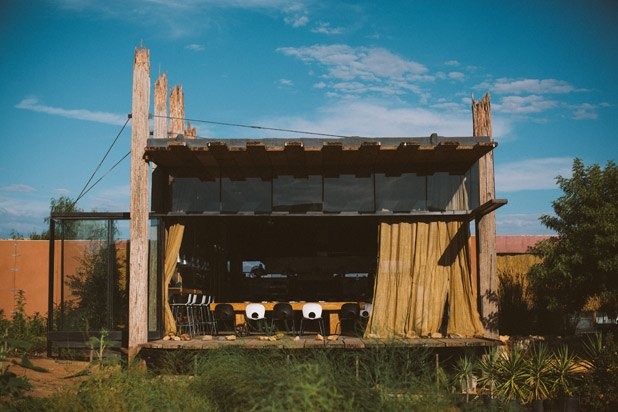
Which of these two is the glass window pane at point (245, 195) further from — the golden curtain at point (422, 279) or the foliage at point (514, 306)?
the foliage at point (514, 306)

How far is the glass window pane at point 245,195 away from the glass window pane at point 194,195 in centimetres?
16

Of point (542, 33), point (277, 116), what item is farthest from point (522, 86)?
point (277, 116)

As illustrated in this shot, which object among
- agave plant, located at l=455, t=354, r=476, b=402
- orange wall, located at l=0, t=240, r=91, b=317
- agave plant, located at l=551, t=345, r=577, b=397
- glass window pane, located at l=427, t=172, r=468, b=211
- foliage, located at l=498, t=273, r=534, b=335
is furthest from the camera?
orange wall, located at l=0, t=240, r=91, b=317

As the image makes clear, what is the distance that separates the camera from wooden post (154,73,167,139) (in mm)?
12827

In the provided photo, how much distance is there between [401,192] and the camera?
12250 millimetres

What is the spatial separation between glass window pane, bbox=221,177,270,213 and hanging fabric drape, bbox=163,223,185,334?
2.96ft

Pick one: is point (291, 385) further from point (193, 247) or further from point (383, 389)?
point (193, 247)

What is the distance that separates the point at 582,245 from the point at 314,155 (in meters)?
5.14

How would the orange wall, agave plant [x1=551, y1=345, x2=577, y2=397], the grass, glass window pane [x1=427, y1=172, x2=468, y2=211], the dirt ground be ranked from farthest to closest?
the orange wall < glass window pane [x1=427, y1=172, x2=468, y2=211] < agave plant [x1=551, y1=345, x2=577, y2=397] < the dirt ground < the grass

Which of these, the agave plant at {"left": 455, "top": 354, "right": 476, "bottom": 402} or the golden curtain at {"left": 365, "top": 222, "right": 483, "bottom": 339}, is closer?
the agave plant at {"left": 455, "top": 354, "right": 476, "bottom": 402}

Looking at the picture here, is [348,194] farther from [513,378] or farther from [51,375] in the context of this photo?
[51,375]

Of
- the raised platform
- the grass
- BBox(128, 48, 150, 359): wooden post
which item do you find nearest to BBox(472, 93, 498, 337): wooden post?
the raised platform

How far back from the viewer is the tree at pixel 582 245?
40.0ft

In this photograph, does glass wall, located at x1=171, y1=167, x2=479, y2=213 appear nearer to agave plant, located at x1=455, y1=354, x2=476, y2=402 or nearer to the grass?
Answer: agave plant, located at x1=455, y1=354, x2=476, y2=402
